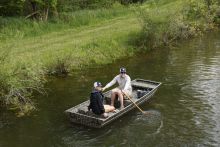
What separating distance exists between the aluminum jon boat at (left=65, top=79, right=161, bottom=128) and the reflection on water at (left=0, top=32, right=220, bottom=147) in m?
0.32

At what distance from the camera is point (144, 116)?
18.6 meters

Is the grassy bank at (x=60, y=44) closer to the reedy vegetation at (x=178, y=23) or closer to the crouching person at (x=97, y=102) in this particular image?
the reedy vegetation at (x=178, y=23)

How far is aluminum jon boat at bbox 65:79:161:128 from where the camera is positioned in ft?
55.6

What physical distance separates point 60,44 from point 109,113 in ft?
40.0

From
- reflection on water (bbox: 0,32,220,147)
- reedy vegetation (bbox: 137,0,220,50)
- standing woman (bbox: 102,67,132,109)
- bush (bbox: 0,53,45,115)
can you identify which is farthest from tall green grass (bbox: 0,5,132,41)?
standing woman (bbox: 102,67,132,109)

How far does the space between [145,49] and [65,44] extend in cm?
681

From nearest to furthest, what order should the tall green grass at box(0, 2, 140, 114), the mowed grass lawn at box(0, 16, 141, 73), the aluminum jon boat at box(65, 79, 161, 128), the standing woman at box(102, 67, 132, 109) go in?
the aluminum jon boat at box(65, 79, 161, 128), the standing woman at box(102, 67, 132, 109), the tall green grass at box(0, 2, 140, 114), the mowed grass lawn at box(0, 16, 141, 73)

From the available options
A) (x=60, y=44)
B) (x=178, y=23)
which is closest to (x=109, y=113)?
(x=60, y=44)

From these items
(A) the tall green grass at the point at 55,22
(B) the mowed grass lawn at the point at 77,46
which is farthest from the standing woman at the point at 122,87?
(A) the tall green grass at the point at 55,22

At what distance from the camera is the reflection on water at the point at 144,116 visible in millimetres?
16203

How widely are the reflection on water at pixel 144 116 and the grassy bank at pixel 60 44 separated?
3.17 ft

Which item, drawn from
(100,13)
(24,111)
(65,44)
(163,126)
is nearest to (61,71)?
(65,44)

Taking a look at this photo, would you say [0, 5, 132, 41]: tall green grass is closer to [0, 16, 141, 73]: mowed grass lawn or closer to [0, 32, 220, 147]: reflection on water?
[0, 16, 141, 73]: mowed grass lawn

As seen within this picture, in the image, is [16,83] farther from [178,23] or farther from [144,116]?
[178,23]
